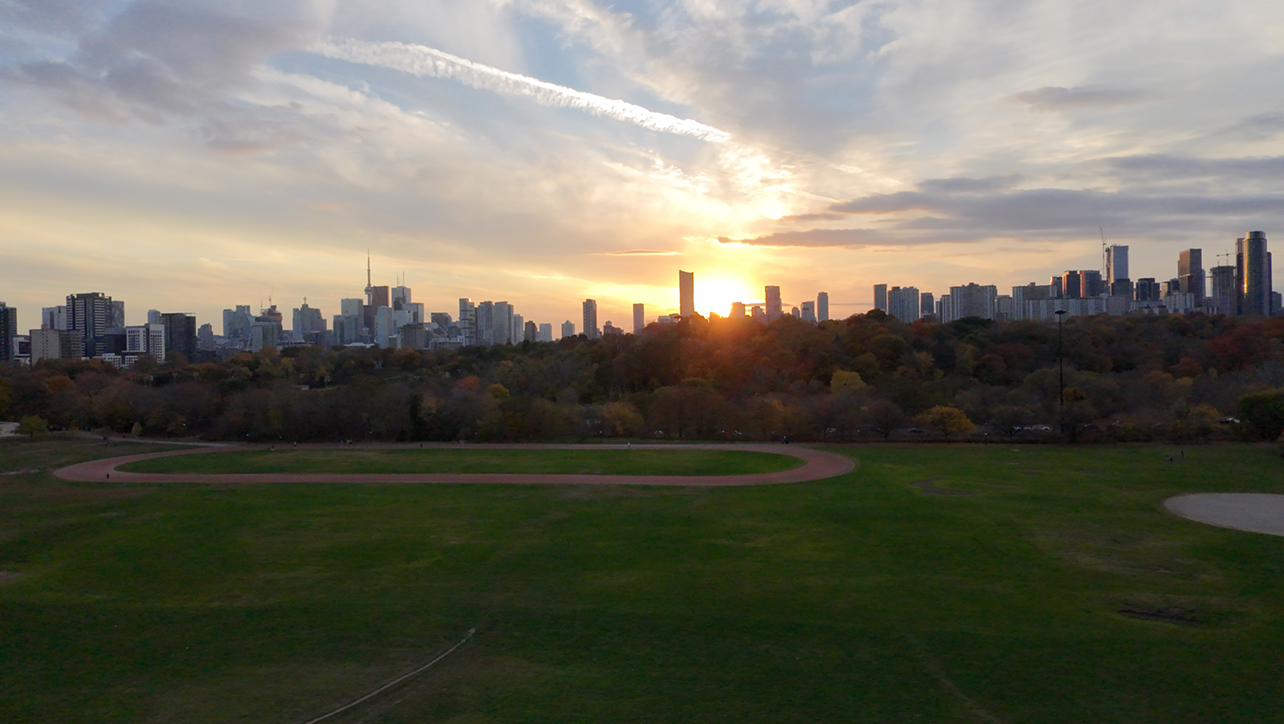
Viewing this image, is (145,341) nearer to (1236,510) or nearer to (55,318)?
(55,318)

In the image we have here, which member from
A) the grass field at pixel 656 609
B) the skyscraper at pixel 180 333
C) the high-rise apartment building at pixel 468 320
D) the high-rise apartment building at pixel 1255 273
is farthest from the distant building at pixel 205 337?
the high-rise apartment building at pixel 1255 273

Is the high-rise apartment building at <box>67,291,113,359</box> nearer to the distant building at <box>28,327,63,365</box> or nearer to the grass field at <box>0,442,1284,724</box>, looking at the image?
the distant building at <box>28,327,63,365</box>

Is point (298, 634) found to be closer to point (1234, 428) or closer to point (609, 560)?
point (609, 560)

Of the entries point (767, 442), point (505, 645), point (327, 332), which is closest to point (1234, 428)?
point (767, 442)

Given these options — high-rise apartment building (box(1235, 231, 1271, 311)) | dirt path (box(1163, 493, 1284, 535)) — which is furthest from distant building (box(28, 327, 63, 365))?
high-rise apartment building (box(1235, 231, 1271, 311))

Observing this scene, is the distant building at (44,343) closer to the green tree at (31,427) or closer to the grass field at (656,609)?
the green tree at (31,427)

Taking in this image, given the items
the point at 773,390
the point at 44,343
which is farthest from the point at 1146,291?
the point at 44,343

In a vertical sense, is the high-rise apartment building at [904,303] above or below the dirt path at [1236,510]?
above
